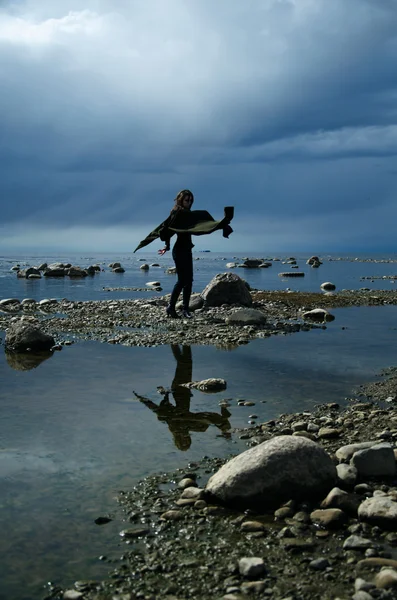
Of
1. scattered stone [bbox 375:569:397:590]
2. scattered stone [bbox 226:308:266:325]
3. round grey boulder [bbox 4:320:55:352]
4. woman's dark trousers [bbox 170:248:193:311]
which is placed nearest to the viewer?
scattered stone [bbox 375:569:397:590]

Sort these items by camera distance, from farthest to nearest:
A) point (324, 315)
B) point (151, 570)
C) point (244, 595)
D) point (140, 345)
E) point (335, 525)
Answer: point (324, 315) < point (140, 345) < point (335, 525) < point (151, 570) < point (244, 595)

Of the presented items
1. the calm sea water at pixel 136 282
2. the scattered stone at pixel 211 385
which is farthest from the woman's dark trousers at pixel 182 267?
the calm sea water at pixel 136 282

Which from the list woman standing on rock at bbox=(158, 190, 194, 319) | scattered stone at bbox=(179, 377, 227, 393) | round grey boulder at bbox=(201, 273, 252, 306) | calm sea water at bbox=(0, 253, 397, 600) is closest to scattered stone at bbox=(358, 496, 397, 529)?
calm sea water at bbox=(0, 253, 397, 600)

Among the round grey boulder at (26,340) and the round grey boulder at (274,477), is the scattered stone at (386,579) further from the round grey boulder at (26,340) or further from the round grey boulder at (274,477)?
the round grey boulder at (26,340)

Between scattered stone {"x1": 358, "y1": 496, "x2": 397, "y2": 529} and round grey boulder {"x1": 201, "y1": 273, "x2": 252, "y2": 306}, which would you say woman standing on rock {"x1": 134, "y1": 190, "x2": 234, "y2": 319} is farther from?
scattered stone {"x1": 358, "y1": 496, "x2": 397, "y2": 529}

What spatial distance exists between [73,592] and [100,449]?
2442mm

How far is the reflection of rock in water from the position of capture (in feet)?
33.7

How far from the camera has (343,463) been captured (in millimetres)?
5301

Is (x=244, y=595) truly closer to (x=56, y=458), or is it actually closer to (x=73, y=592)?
(x=73, y=592)

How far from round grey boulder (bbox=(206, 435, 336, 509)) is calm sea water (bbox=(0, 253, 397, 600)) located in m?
0.90

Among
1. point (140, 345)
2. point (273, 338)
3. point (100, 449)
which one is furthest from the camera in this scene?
point (273, 338)

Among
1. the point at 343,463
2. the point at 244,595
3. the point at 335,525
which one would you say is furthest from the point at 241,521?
the point at 343,463

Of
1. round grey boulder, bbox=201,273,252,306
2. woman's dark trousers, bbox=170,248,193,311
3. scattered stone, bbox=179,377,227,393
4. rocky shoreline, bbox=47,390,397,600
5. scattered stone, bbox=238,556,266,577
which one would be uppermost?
woman's dark trousers, bbox=170,248,193,311

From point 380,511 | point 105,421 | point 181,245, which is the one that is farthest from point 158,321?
point 380,511
